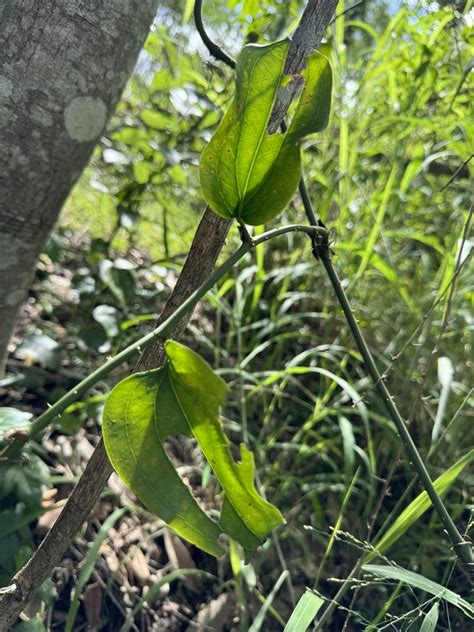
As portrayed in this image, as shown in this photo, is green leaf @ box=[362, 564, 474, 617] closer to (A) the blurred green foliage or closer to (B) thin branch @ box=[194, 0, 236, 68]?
(A) the blurred green foliage

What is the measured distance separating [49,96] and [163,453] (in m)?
0.50

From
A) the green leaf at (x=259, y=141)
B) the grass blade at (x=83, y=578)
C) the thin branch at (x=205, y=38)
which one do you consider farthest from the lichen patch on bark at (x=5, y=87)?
the grass blade at (x=83, y=578)

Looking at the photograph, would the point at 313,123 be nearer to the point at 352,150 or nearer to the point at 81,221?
the point at 352,150

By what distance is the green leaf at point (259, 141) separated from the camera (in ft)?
1.73

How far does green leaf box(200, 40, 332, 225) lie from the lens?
1.73 feet

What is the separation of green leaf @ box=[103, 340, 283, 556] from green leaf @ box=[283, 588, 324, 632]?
0.16m

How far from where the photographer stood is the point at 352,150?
135 centimetres

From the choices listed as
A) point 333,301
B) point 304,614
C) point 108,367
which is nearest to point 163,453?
point 108,367

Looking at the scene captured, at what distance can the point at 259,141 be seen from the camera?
0.57m

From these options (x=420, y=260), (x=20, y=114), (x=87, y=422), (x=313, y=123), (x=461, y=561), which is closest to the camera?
(x=313, y=123)

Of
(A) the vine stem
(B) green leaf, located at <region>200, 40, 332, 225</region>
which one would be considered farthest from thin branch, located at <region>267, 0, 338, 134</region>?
(A) the vine stem

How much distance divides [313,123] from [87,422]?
0.84 m

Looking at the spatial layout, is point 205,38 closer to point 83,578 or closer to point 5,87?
point 5,87

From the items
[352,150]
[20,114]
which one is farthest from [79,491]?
[352,150]
